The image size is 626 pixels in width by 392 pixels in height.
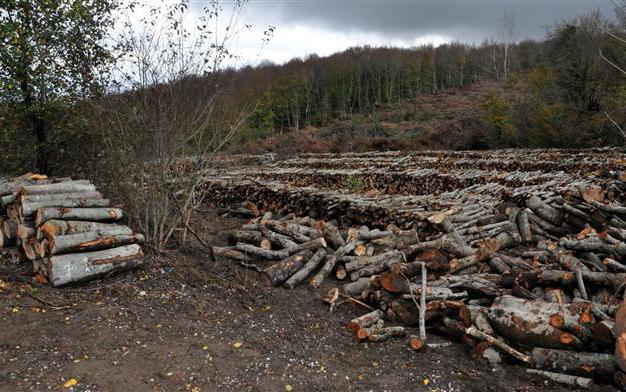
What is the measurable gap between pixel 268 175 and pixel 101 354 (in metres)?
12.4

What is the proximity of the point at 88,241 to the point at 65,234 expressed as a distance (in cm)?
29

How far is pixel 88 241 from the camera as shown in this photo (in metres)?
5.38

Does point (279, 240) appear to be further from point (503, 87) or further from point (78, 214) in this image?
point (503, 87)

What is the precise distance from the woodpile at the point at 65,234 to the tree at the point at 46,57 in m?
1.95

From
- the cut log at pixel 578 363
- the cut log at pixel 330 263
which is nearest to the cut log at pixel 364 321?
the cut log at pixel 330 263

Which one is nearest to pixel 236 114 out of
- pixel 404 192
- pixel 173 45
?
pixel 173 45

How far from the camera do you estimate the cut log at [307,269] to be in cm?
622

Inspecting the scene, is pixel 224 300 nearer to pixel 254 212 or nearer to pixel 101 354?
pixel 101 354

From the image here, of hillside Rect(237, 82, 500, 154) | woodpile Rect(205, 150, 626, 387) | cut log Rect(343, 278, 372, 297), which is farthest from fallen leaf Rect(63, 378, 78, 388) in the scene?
hillside Rect(237, 82, 500, 154)

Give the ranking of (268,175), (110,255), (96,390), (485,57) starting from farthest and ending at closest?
(485,57), (268,175), (110,255), (96,390)

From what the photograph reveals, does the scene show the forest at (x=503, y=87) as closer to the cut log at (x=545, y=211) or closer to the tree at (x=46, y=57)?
the cut log at (x=545, y=211)

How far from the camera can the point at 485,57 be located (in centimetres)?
7306

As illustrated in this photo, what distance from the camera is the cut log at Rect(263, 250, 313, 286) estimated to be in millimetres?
6242

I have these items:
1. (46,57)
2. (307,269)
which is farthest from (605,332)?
(46,57)
